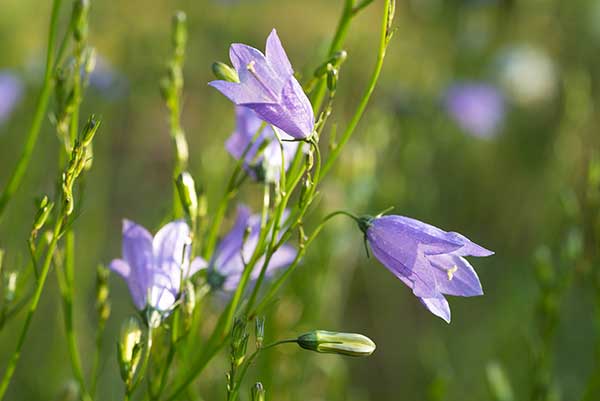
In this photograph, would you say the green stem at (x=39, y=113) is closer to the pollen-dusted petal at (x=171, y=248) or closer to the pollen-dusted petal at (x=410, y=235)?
the pollen-dusted petal at (x=171, y=248)

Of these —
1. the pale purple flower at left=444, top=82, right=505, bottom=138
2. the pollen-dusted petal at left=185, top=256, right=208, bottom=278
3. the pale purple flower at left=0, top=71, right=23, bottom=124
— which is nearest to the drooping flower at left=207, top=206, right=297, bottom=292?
the pollen-dusted petal at left=185, top=256, right=208, bottom=278

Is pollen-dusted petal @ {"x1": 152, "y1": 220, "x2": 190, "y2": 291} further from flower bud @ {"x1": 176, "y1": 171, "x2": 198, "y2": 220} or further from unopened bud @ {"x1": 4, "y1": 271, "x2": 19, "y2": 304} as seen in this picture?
unopened bud @ {"x1": 4, "y1": 271, "x2": 19, "y2": 304}

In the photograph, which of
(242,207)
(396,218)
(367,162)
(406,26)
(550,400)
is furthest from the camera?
(406,26)

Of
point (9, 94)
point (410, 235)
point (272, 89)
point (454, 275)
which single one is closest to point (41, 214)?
point (272, 89)

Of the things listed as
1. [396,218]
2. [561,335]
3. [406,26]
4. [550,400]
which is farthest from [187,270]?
[406,26]

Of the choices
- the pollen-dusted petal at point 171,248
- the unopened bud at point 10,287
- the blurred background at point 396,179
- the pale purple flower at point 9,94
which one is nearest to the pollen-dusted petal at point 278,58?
the pollen-dusted petal at point 171,248

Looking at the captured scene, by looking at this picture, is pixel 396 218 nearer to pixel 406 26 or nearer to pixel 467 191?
pixel 467 191

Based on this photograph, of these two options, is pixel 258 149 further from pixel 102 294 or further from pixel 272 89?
pixel 102 294
